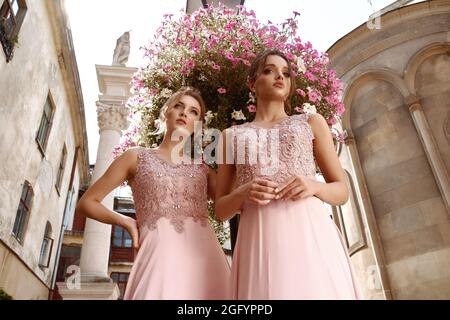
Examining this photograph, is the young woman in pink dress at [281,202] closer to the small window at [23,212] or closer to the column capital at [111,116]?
the column capital at [111,116]

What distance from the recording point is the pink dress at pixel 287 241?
1605mm

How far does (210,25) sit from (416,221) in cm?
592

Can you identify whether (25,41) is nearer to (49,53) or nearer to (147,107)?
(49,53)

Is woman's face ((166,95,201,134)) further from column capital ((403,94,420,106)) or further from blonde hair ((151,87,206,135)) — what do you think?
column capital ((403,94,420,106))

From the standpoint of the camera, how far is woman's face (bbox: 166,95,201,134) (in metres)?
2.62

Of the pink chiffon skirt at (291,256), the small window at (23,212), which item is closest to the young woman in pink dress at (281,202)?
the pink chiffon skirt at (291,256)

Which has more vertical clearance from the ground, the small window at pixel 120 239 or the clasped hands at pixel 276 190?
the small window at pixel 120 239

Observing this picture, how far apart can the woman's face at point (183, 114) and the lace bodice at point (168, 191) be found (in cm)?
28

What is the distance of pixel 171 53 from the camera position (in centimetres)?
323

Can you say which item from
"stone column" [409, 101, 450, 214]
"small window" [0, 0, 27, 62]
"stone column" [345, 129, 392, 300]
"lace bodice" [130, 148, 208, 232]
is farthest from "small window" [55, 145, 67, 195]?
"lace bodice" [130, 148, 208, 232]

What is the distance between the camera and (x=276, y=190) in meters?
1.77

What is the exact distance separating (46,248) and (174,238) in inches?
649

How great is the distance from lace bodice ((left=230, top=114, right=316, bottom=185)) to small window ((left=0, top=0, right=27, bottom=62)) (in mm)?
9072
